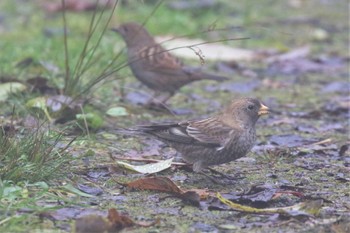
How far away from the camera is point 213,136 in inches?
210

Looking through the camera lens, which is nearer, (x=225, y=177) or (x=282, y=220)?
(x=282, y=220)

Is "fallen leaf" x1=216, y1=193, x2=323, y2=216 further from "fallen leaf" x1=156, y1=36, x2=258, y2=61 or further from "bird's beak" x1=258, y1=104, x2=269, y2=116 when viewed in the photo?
"fallen leaf" x1=156, y1=36, x2=258, y2=61

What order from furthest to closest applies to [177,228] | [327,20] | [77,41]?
[327,20], [77,41], [177,228]

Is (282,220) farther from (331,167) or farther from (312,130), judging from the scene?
(312,130)

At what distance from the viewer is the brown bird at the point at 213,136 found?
5.26 metres

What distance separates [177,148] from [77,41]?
14.7ft

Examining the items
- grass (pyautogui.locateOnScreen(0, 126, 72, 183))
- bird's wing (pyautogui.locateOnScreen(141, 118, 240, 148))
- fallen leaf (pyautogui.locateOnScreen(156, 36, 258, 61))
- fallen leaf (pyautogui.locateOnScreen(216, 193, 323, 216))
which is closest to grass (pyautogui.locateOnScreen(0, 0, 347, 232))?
grass (pyautogui.locateOnScreen(0, 126, 72, 183))

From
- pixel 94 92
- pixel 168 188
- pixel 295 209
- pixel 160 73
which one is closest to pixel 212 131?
pixel 168 188

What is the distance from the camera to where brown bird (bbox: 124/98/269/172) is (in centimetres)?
526

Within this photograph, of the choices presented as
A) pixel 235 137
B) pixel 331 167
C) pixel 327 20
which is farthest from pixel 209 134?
pixel 327 20

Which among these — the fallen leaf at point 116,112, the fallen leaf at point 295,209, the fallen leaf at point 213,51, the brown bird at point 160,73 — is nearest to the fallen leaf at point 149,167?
the fallen leaf at point 295,209

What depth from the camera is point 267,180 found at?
5234mm

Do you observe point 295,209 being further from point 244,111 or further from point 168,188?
point 244,111

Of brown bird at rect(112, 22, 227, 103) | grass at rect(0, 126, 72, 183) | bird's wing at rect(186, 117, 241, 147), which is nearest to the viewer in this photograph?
grass at rect(0, 126, 72, 183)
